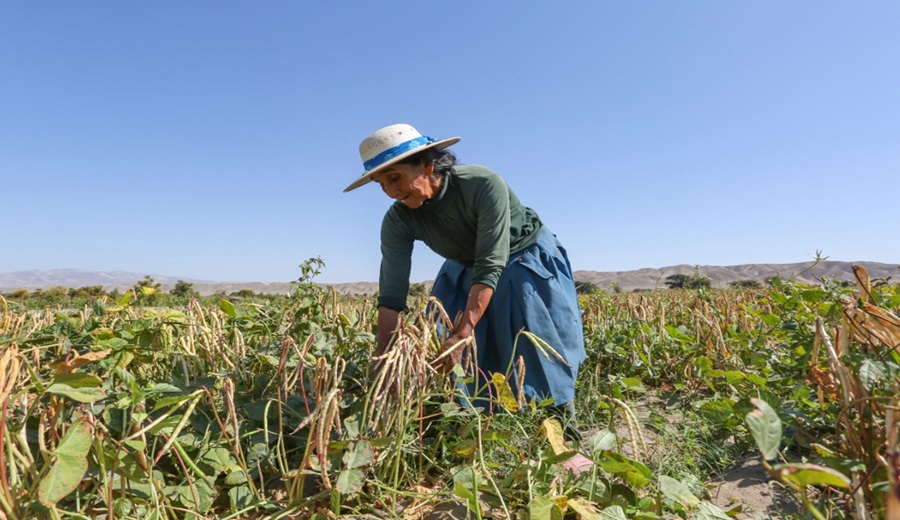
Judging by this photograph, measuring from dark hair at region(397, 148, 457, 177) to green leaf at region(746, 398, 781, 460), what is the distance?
149 centimetres

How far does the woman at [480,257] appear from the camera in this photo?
1.91 metres

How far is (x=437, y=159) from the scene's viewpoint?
204 centimetres

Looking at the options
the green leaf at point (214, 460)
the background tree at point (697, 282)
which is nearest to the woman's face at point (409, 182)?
the green leaf at point (214, 460)

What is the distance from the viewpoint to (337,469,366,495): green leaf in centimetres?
115

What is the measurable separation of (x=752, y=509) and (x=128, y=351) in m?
1.83

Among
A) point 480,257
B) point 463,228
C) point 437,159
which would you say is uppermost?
point 437,159

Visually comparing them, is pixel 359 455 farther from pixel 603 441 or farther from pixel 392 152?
pixel 392 152

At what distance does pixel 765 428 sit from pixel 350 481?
2.82ft

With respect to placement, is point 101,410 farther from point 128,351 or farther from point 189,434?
point 128,351

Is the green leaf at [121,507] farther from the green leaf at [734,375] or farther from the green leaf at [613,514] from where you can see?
the green leaf at [734,375]

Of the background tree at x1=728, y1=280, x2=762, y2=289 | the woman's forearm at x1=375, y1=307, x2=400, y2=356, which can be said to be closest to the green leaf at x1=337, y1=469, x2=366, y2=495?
the woman's forearm at x1=375, y1=307, x2=400, y2=356

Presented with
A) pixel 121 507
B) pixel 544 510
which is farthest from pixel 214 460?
pixel 544 510

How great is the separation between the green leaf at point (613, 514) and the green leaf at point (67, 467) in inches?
37.4

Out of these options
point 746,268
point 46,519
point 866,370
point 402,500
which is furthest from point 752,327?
point 746,268
